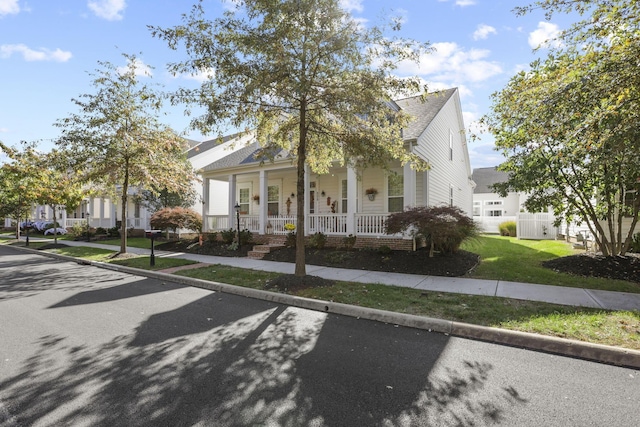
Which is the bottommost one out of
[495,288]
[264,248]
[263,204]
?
[495,288]

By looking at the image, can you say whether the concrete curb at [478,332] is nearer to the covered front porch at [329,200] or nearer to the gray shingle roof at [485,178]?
the covered front porch at [329,200]

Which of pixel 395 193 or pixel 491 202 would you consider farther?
pixel 491 202

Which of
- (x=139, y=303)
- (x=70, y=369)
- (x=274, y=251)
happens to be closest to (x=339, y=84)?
(x=139, y=303)

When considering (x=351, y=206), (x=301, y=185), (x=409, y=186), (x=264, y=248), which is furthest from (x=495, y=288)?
(x=264, y=248)

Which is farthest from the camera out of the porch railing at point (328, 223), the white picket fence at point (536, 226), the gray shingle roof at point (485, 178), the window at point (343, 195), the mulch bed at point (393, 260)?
the gray shingle roof at point (485, 178)

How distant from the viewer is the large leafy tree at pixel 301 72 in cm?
648

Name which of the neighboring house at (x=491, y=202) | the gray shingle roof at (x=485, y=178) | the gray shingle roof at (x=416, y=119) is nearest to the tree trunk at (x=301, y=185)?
the gray shingle roof at (x=416, y=119)

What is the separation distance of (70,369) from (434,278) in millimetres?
7233

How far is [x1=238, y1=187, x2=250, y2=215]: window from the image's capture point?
18.8 meters

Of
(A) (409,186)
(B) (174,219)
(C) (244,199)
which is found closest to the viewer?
(A) (409,186)

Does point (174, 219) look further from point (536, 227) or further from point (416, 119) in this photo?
point (536, 227)

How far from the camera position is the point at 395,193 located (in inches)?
522

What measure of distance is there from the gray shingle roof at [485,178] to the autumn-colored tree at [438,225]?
26.6 meters

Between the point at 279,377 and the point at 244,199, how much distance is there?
647 inches
